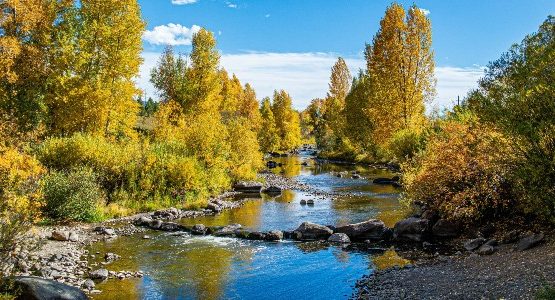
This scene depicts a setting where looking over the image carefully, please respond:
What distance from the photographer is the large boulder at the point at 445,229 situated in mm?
22312

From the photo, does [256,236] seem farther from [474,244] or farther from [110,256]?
[474,244]

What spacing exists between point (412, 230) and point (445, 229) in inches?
64.4

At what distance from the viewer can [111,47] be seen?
124 feet

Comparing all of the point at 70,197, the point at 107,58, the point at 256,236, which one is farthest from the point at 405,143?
the point at 70,197

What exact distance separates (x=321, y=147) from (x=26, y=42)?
62.7 metres

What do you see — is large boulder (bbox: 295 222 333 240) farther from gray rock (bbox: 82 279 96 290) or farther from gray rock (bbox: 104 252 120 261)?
gray rock (bbox: 82 279 96 290)

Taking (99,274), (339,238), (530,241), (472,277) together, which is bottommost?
(99,274)

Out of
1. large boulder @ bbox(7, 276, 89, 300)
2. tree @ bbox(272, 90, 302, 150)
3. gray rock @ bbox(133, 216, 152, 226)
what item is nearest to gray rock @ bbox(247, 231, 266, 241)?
gray rock @ bbox(133, 216, 152, 226)

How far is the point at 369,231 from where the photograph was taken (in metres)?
22.9

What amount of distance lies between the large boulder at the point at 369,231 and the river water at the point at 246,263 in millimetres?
1588

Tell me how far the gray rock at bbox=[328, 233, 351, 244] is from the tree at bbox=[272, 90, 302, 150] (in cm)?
7257

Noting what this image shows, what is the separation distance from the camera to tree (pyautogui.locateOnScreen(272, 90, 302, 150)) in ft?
321

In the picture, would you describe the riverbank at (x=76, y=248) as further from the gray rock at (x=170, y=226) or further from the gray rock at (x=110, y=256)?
the gray rock at (x=170, y=226)

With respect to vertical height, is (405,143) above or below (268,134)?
below
